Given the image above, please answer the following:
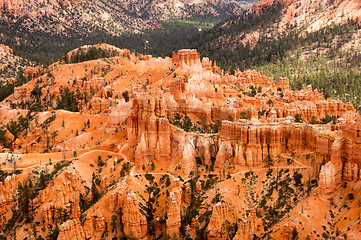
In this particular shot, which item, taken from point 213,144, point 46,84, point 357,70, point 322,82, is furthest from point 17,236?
point 357,70

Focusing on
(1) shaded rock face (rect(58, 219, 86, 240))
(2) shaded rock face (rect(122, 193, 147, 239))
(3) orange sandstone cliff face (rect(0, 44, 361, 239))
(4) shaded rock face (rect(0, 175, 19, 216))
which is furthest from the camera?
(4) shaded rock face (rect(0, 175, 19, 216))

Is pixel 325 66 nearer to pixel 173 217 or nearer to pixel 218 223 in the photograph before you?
pixel 173 217

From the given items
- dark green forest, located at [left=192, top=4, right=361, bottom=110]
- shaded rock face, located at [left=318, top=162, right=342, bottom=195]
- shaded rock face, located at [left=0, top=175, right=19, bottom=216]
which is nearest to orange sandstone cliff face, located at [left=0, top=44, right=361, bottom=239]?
shaded rock face, located at [left=318, top=162, right=342, bottom=195]

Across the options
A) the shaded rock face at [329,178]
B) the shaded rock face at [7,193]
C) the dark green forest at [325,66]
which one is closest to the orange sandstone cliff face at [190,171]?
the shaded rock face at [329,178]

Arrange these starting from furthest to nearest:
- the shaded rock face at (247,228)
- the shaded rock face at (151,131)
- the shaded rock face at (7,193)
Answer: the shaded rock face at (151,131) → the shaded rock face at (7,193) → the shaded rock face at (247,228)

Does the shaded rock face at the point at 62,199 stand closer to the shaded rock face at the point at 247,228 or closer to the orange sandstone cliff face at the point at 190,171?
the orange sandstone cliff face at the point at 190,171

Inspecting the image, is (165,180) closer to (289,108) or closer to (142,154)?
(142,154)

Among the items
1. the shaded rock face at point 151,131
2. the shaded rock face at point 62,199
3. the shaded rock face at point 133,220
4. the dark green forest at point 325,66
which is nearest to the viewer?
the shaded rock face at point 133,220

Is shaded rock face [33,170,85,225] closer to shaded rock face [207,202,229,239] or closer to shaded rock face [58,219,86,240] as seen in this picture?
shaded rock face [58,219,86,240]
